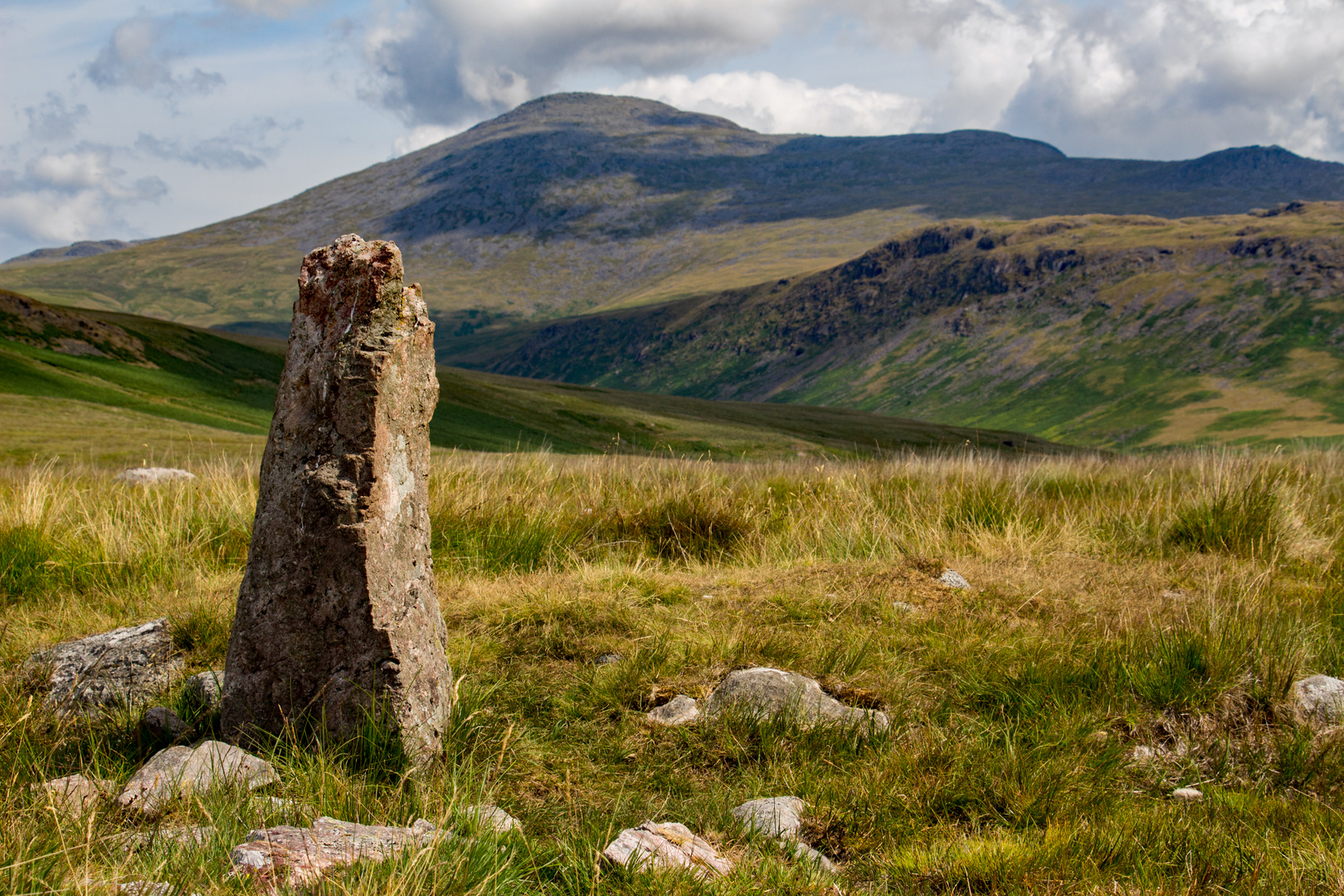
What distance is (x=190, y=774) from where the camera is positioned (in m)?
3.46

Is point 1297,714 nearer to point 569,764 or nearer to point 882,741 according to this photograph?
point 882,741

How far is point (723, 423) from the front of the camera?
229 ft

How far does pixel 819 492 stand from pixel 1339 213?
240321 millimetres

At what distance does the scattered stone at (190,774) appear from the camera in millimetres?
3254

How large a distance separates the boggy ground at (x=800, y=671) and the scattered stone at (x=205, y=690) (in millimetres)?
296

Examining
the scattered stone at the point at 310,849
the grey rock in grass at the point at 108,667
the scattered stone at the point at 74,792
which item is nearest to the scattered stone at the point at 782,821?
the scattered stone at the point at 310,849

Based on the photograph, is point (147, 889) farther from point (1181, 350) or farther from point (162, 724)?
point (1181, 350)

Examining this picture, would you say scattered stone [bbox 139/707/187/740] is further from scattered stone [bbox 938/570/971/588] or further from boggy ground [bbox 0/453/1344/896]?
scattered stone [bbox 938/570/971/588]

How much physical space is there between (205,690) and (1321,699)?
5.75 m

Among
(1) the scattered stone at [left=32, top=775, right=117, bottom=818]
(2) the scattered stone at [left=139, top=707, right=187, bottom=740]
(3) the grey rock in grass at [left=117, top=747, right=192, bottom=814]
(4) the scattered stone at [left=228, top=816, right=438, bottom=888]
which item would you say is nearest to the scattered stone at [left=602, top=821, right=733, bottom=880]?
(4) the scattered stone at [left=228, top=816, right=438, bottom=888]

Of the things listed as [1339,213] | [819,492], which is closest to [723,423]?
[819,492]

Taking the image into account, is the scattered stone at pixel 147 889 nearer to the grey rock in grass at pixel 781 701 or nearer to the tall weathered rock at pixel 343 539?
the tall weathered rock at pixel 343 539

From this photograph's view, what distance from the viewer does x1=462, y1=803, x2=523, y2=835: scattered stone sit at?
3.05m

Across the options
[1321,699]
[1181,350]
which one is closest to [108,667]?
[1321,699]
